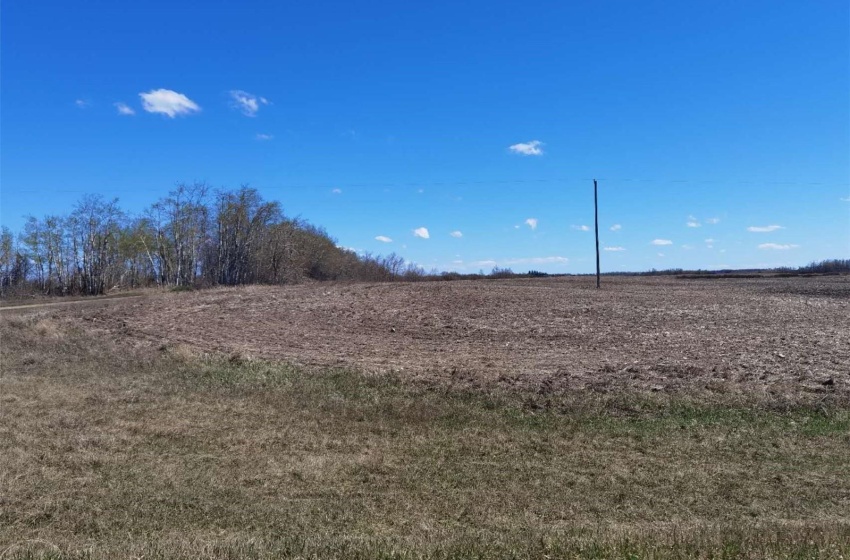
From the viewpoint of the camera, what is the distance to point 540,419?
9750 mm

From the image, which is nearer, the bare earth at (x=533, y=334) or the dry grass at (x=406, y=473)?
the dry grass at (x=406, y=473)

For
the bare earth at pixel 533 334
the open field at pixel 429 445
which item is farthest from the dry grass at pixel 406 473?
the bare earth at pixel 533 334

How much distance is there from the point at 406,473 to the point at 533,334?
1203cm

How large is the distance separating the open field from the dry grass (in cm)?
4

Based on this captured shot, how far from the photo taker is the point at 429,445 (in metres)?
8.41

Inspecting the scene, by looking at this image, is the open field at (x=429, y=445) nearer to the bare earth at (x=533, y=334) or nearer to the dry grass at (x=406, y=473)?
the dry grass at (x=406, y=473)

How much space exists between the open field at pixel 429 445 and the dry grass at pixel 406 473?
41 mm

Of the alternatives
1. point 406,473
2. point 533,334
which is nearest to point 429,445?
point 406,473

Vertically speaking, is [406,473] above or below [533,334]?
below

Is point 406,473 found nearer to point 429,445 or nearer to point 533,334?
point 429,445

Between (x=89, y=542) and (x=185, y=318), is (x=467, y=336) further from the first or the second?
(x=89, y=542)

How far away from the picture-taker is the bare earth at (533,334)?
1222cm

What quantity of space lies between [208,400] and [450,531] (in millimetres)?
7194

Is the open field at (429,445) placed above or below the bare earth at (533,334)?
below
